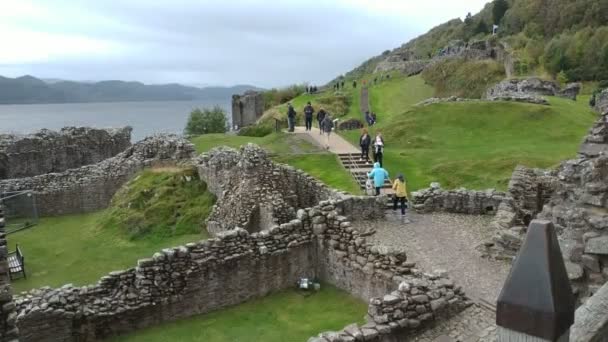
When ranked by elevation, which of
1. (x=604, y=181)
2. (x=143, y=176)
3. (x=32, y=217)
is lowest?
(x=32, y=217)

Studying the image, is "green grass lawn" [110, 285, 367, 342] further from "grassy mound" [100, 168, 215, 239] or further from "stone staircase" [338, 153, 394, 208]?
"grassy mound" [100, 168, 215, 239]

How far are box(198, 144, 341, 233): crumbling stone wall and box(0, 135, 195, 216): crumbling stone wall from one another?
8494mm

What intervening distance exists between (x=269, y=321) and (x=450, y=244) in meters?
6.08

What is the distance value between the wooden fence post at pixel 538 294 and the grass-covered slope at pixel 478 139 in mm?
19025

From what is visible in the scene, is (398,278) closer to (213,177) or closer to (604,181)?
(604,181)

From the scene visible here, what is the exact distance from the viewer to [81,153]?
→ 40062 mm

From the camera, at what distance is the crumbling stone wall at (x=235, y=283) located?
12516 millimetres

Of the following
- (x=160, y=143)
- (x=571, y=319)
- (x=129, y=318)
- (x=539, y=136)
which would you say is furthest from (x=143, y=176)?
(x=571, y=319)

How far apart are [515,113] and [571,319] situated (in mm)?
33219

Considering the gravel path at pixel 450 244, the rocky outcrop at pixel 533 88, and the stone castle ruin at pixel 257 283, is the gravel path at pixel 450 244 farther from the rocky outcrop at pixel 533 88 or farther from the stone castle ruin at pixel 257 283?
the rocky outcrop at pixel 533 88

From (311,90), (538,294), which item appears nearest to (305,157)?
(538,294)

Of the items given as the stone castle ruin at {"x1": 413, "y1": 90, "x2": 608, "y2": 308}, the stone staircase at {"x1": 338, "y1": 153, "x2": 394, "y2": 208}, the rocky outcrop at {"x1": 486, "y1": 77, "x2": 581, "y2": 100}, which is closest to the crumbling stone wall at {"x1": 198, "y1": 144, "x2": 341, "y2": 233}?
the stone staircase at {"x1": 338, "y1": 153, "x2": 394, "y2": 208}

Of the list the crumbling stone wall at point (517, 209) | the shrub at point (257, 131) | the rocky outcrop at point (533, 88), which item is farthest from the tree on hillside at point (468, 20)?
the crumbling stone wall at point (517, 209)

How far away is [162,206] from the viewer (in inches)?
949
